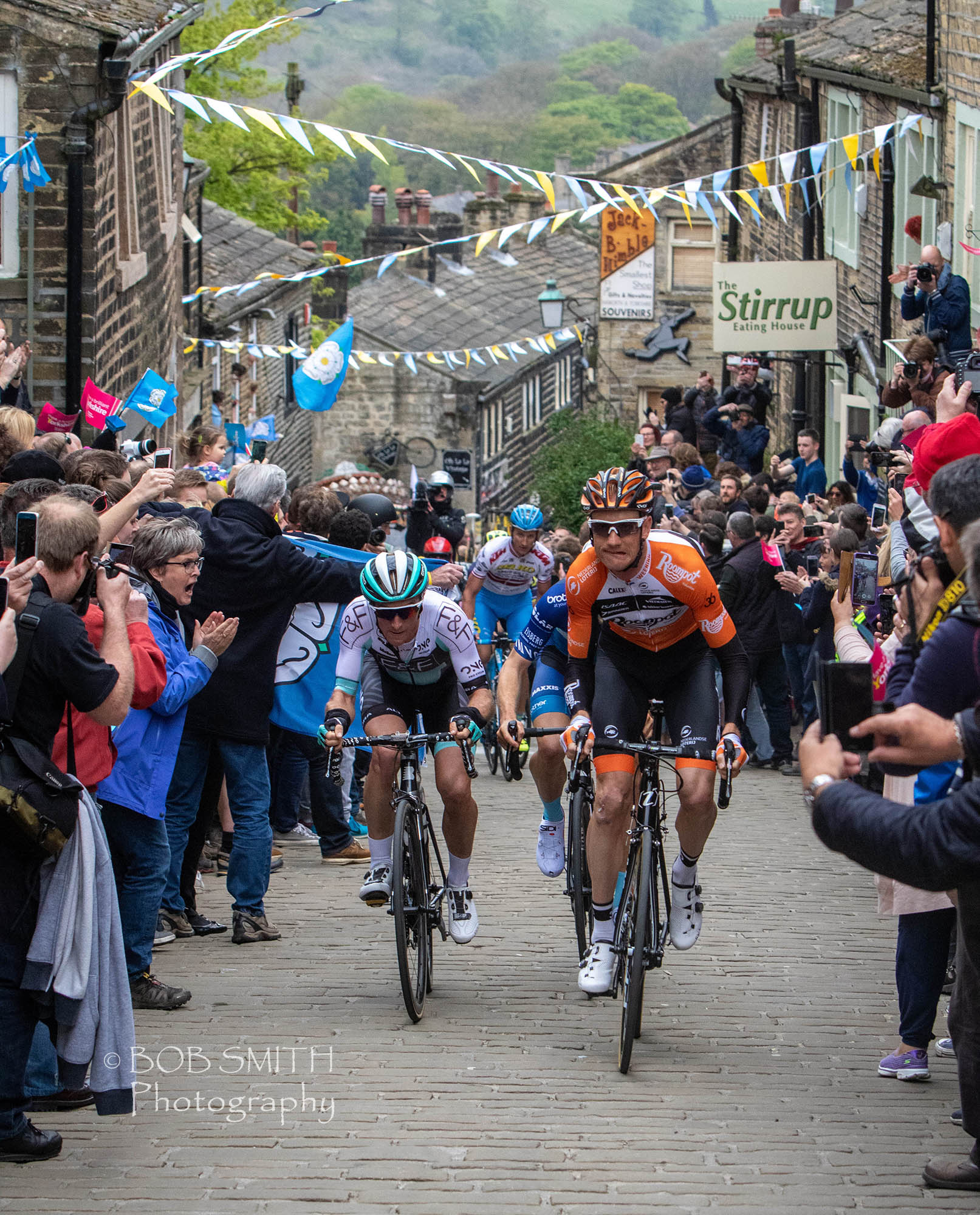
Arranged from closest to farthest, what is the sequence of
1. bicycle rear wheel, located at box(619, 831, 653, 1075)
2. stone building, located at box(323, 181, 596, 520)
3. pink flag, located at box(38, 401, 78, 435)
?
1. bicycle rear wheel, located at box(619, 831, 653, 1075)
2. pink flag, located at box(38, 401, 78, 435)
3. stone building, located at box(323, 181, 596, 520)

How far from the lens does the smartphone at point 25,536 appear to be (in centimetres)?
507

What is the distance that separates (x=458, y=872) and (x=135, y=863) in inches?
59.7

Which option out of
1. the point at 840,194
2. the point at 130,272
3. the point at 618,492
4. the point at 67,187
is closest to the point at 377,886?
the point at 618,492

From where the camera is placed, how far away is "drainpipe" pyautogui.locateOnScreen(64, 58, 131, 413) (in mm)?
14109

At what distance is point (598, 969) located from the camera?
6.62 meters

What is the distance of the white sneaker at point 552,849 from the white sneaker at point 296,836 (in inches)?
124

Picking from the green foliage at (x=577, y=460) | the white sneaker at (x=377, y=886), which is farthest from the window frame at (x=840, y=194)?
the white sneaker at (x=377, y=886)

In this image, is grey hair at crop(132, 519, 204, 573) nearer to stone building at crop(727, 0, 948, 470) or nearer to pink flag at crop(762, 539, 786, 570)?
pink flag at crop(762, 539, 786, 570)

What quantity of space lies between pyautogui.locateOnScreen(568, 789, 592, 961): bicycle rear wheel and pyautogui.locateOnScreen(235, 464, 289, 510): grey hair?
2046 millimetres

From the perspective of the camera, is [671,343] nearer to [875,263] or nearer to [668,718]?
[875,263]

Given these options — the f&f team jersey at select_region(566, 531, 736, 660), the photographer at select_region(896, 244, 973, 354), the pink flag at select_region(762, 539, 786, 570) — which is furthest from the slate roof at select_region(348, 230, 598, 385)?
the f&f team jersey at select_region(566, 531, 736, 660)

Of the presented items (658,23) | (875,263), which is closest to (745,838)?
(875,263)

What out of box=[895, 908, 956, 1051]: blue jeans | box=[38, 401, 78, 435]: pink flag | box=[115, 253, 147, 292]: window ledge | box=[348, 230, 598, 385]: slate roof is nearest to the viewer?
box=[895, 908, 956, 1051]: blue jeans

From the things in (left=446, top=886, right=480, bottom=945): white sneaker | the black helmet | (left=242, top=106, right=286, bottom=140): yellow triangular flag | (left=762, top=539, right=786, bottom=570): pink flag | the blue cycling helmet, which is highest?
(left=242, top=106, right=286, bottom=140): yellow triangular flag
